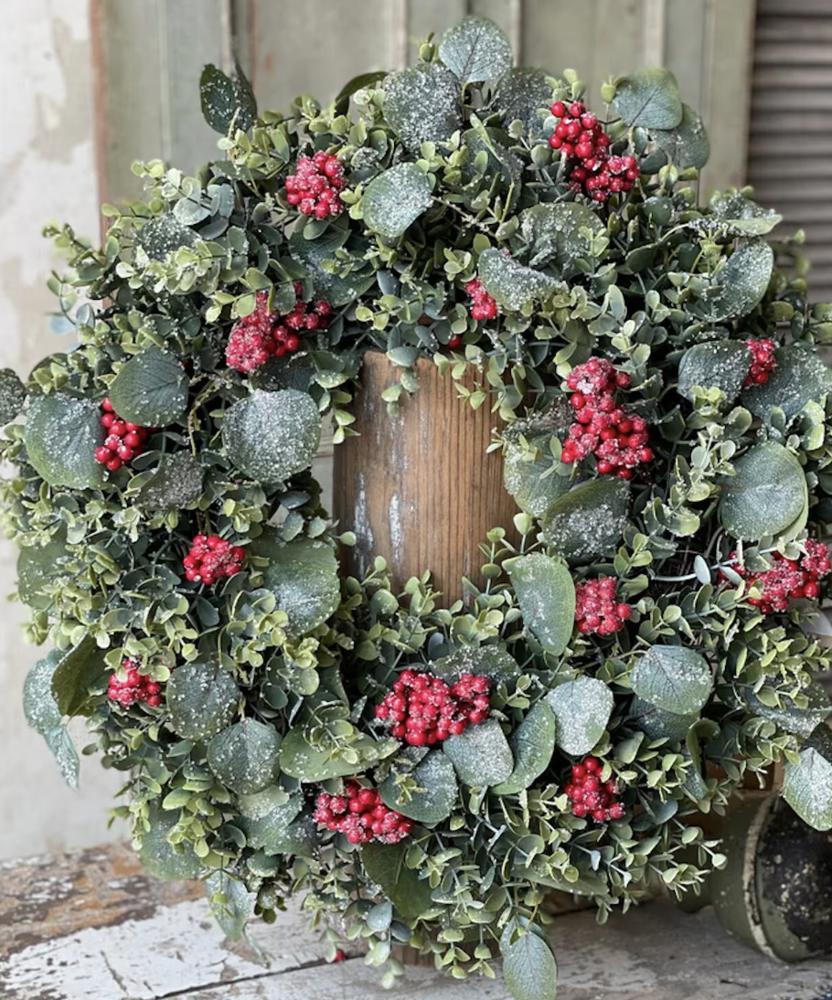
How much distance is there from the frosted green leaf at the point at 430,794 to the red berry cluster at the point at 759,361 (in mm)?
396

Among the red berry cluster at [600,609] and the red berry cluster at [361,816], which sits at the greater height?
the red berry cluster at [600,609]

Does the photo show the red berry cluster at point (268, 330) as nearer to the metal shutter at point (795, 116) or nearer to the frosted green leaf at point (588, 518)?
the frosted green leaf at point (588, 518)

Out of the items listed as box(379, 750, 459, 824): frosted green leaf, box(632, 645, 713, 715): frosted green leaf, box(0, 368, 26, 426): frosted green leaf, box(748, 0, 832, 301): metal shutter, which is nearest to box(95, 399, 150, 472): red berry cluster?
box(0, 368, 26, 426): frosted green leaf

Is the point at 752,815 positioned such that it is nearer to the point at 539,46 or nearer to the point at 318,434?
the point at 318,434

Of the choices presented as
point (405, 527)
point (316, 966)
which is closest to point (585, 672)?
point (405, 527)

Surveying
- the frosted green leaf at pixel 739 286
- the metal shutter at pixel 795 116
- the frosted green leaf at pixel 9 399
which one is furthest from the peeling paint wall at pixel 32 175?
the metal shutter at pixel 795 116

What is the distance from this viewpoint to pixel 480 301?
1.01 metres

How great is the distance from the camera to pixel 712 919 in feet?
4.48

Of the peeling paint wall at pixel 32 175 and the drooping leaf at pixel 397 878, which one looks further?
the peeling paint wall at pixel 32 175

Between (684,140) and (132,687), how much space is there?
0.65m

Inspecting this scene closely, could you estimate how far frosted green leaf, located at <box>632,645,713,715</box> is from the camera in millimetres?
1005

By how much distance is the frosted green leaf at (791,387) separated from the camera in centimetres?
106

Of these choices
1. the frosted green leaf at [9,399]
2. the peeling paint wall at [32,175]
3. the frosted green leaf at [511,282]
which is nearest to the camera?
the frosted green leaf at [511,282]

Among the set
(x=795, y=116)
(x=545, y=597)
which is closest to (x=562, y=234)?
(x=545, y=597)
